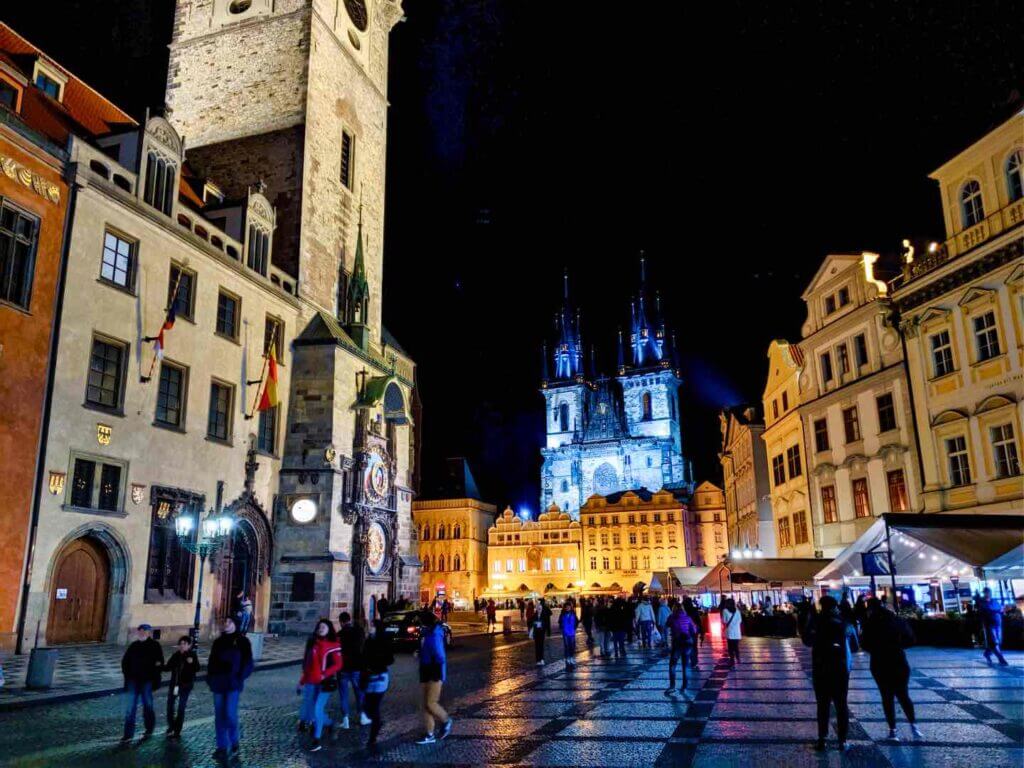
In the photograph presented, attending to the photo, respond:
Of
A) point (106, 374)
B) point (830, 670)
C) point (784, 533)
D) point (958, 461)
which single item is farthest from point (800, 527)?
point (106, 374)

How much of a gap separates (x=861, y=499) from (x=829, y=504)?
2203mm

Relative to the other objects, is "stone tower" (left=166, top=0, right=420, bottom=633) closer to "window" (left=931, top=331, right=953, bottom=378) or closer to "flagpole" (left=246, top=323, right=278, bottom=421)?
"flagpole" (left=246, top=323, right=278, bottom=421)

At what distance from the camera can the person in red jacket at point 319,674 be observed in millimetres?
10055

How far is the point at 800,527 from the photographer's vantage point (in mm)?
35000

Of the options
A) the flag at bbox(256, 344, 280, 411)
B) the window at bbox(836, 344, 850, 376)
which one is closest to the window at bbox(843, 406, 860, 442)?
the window at bbox(836, 344, 850, 376)

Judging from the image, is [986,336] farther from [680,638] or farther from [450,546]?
[450,546]

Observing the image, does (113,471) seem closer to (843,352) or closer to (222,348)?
(222,348)

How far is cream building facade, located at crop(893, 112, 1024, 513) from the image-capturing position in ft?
77.4

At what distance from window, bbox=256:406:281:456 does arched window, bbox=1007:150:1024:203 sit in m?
25.7

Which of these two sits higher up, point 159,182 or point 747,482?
point 159,182

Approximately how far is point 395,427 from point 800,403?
1813 centimetres

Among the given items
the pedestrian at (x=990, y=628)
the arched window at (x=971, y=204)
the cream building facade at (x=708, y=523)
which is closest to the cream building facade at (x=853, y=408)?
the arched window at (x=971, y=204)

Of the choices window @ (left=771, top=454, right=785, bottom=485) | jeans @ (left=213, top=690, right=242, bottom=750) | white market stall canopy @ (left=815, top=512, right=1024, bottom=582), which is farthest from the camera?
window @ (left=771, top=454, right=785, bottom=485)

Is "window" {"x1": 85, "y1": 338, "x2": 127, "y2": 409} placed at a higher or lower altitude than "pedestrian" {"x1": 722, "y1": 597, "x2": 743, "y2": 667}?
higher
